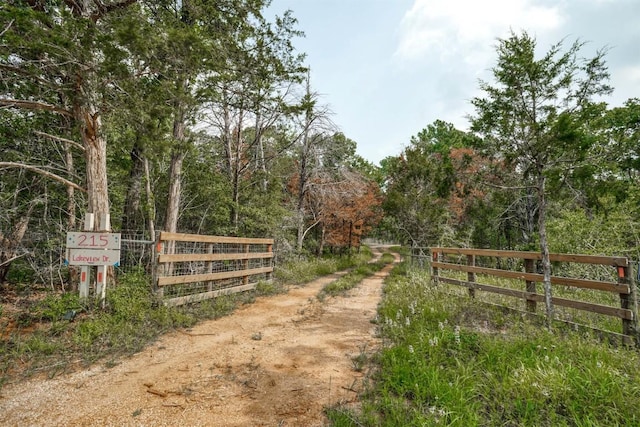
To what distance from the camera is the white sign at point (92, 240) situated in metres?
4.77

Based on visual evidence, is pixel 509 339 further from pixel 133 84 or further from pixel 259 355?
pixel 133 84

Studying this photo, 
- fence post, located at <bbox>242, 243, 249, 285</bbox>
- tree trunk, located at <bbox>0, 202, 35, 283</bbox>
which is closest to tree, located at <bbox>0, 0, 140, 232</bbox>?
tree trunk, located at <bbox>0, 202, 35, 283</bbox>

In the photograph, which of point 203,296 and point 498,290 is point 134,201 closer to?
point 203,296

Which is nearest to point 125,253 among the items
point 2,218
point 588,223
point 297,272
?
point 2,218

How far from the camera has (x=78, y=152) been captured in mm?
7363

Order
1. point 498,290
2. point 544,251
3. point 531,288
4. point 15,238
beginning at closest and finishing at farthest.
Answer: point 544,251, point 531,288, point 498,290, point 15,238

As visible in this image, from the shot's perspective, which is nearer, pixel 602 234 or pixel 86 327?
pixel 86 327

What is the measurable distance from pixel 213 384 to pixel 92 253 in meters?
3.43

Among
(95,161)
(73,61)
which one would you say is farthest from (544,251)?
(95,161)

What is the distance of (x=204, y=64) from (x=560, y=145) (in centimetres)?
607

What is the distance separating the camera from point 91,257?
480cm

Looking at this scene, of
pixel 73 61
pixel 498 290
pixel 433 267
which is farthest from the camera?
pixel 433 267

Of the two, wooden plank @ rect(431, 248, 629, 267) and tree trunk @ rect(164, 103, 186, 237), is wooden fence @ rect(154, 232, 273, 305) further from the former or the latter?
wooden plank @ rect(431, 248, 629, 267)

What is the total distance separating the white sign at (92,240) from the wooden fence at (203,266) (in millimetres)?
698
